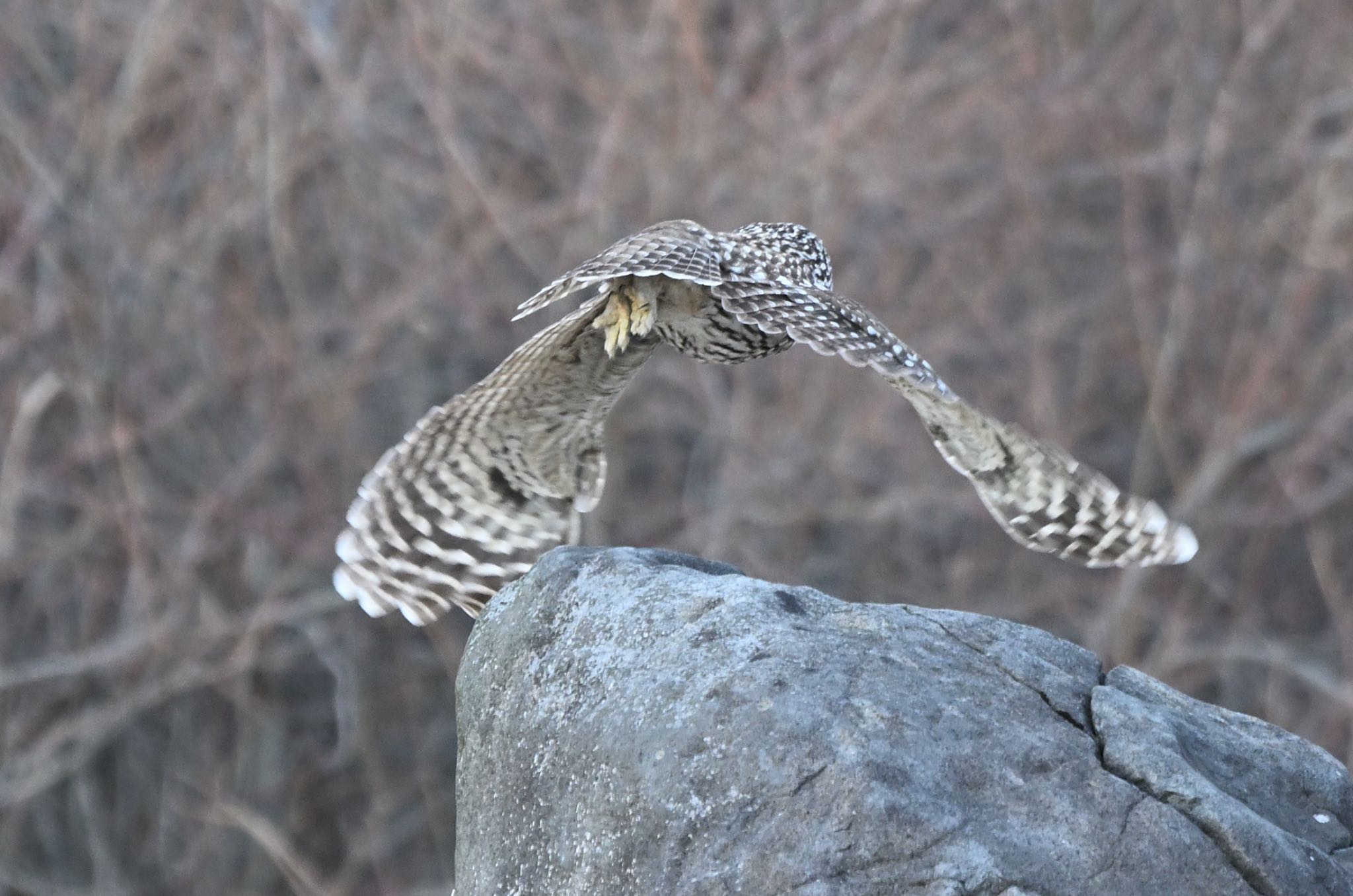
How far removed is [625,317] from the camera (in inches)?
171

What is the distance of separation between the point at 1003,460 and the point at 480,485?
4.37ft

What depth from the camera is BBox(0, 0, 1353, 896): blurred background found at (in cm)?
877

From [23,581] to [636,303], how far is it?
233 inches

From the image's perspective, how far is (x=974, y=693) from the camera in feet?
11.4

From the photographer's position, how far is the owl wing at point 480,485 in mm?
4594

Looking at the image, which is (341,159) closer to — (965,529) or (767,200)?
(767,200)

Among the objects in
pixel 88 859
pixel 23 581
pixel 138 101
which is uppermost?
pixel 138 101

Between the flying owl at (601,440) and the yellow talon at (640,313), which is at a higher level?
the yellow talon at (640,313)

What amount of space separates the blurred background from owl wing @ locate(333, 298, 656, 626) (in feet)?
12.9

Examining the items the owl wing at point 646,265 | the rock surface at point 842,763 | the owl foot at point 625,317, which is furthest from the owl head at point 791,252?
the rock surface at point 842,763

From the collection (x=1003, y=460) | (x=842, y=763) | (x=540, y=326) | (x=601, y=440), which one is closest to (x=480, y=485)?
(x=601, y=440)

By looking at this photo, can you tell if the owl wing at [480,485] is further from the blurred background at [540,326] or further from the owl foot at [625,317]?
the blurred background at [540,326]

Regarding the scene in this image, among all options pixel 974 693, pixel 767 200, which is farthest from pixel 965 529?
pixel 974 693

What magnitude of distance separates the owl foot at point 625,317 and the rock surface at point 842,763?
25.0 inches
